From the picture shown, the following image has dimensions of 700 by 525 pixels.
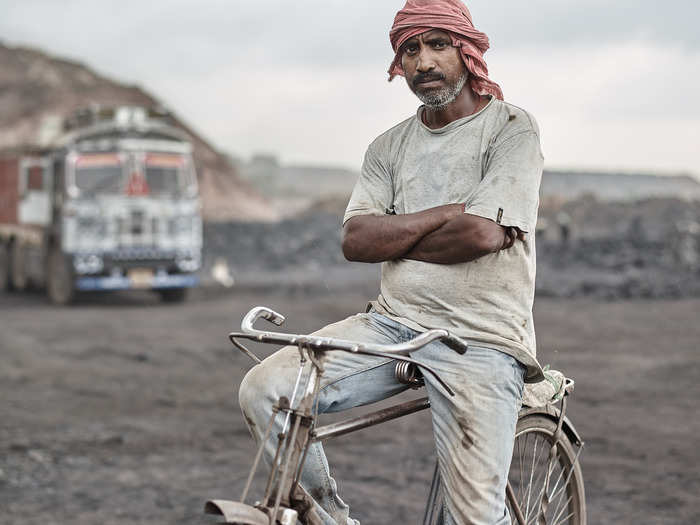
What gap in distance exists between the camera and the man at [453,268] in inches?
110

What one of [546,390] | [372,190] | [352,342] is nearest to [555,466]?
[546,390]

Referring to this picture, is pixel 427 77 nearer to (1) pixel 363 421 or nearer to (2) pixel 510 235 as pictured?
(2) pixel 510 235

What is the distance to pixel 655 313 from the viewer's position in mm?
15398

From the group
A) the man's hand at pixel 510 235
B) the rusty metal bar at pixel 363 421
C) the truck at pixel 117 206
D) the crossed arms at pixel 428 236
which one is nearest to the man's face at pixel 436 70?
the crossed arms at pixel 428 236

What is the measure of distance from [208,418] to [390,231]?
16.6 ft

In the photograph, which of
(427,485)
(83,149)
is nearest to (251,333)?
(427,485)

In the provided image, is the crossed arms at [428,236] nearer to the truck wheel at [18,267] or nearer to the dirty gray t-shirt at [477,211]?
the dirty gray t-shirt at [477,211]

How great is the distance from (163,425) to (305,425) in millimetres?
5123

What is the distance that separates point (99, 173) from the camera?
16.9m

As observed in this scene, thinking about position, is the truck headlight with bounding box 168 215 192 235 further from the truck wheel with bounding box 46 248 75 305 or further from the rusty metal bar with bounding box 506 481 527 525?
the rusty metal bar with bounding box 506 481 527 525

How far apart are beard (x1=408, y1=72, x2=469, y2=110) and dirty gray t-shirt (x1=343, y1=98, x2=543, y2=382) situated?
0.25ft

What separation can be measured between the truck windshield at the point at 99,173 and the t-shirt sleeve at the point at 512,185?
48.5 feet

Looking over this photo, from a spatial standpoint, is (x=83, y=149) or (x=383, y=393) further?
(x=83, y=149)

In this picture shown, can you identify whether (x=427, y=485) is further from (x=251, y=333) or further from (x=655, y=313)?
(x=655, y=313)
